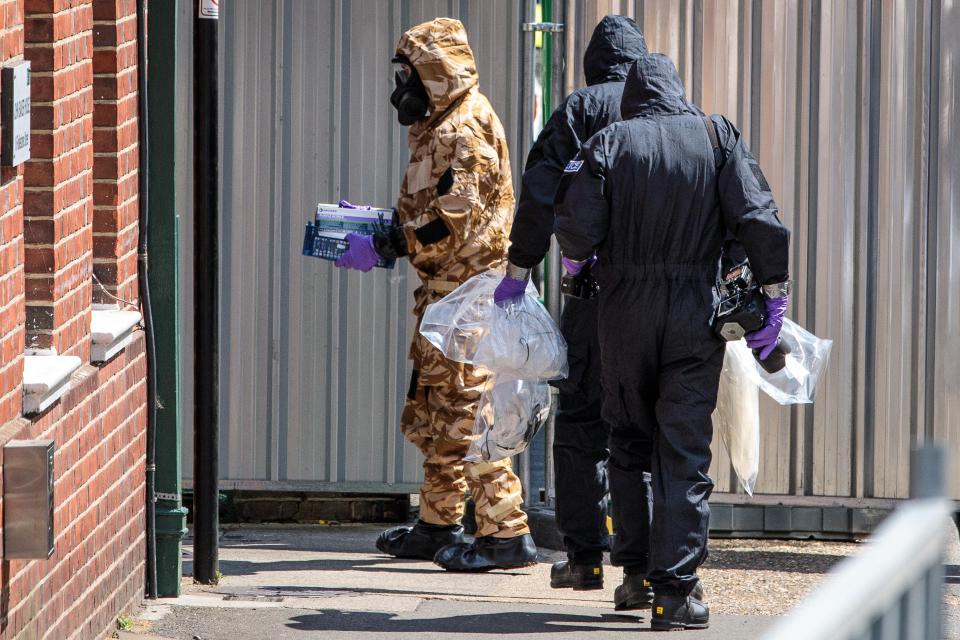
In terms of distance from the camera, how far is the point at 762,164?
6.96 metres

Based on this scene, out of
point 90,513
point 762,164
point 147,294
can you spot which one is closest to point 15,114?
point 90,513

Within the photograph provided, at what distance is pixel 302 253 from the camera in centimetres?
683

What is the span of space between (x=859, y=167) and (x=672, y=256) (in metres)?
1.89

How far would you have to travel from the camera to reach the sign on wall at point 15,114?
4043mm

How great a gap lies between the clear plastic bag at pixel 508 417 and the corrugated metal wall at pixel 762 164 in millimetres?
1246

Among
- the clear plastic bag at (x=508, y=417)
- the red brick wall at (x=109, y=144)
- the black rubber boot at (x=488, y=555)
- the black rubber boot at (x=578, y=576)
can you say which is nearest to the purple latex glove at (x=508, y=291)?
the clear plastic bag at (x=508, y=417)

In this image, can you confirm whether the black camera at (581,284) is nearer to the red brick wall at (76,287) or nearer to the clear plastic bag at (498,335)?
the clear plastic bag at (498,335)

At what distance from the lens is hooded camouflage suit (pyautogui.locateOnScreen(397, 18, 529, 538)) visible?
249 inches

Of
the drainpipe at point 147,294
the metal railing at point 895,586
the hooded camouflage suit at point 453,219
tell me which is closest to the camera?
the metal railing at point 895,586

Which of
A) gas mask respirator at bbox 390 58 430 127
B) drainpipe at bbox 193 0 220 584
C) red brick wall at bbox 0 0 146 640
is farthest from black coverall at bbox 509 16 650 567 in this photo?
red brick wall at bbox 0 0 146 640

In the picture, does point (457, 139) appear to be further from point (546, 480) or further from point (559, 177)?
point (546, 480)

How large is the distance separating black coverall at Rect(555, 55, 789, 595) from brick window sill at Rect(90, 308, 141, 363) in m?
1.39

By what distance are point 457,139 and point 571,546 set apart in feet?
5.13

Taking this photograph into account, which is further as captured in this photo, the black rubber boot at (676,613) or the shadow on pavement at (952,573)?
the shadow on pavement at (952,573)
